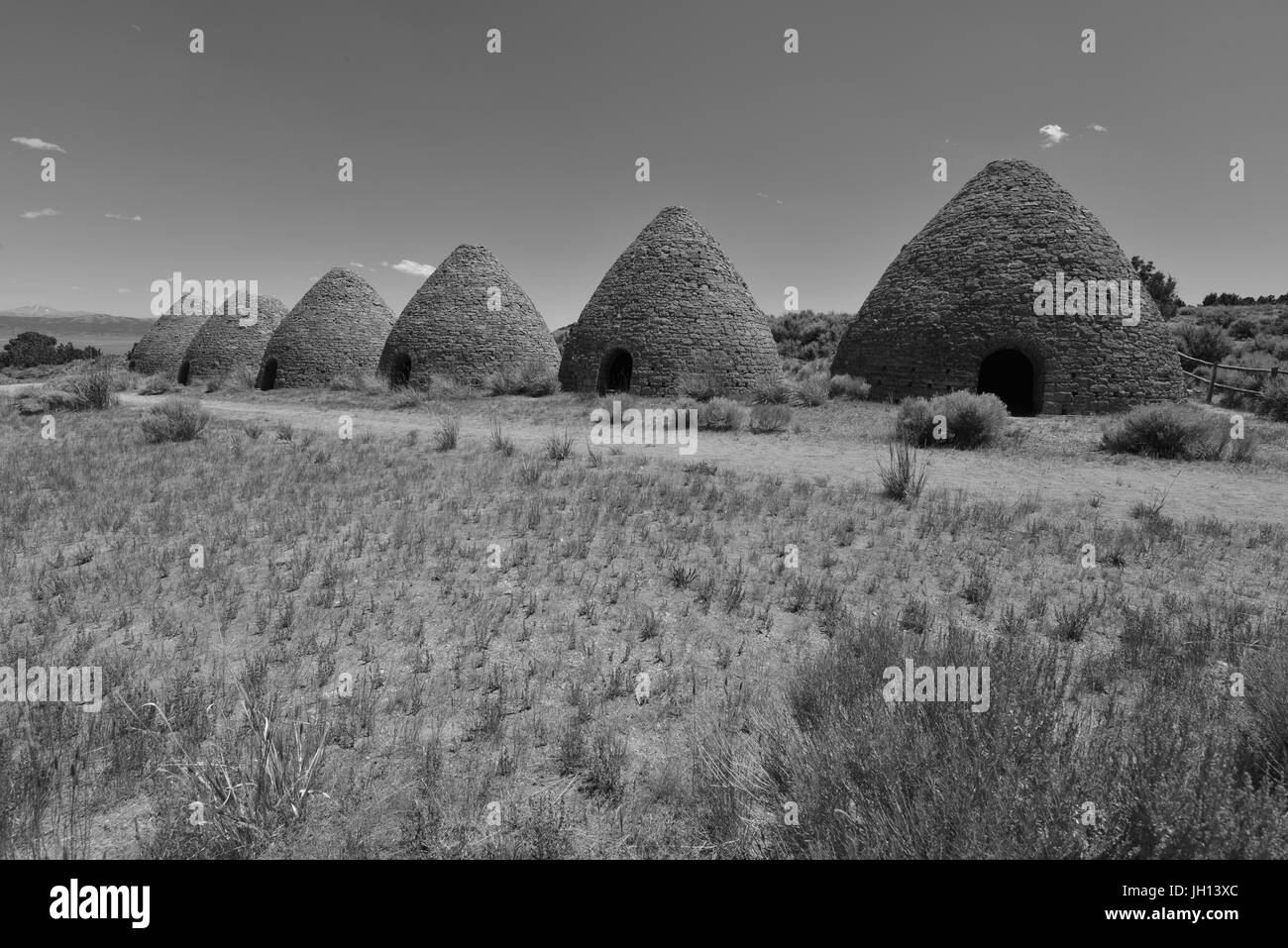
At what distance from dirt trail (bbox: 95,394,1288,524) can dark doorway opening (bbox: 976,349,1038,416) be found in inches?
265

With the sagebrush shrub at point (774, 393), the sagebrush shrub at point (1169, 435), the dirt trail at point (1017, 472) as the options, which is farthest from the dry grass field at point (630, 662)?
the sagebrush shrub at point (774, 393)

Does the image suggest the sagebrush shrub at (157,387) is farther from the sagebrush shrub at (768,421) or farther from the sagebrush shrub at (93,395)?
the sagebrush shrub at (768,421)

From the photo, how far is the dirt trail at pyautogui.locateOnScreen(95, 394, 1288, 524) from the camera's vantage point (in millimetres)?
7350

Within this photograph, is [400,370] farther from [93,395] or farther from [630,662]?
[630,662]

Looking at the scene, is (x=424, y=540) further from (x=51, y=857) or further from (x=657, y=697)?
(x=51, y=857)

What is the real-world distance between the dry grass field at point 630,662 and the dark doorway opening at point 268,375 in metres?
17.9

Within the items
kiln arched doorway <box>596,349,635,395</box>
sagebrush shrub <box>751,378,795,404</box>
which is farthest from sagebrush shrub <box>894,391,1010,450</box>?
kiln arched doorway <box>596,349,635,395</box>

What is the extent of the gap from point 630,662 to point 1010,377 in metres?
16.7

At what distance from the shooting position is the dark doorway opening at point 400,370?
20797 mm

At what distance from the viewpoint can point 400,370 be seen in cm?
Result: 2103

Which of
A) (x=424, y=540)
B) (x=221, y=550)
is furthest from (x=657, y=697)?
(x=221, y=550)

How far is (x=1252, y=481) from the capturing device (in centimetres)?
838

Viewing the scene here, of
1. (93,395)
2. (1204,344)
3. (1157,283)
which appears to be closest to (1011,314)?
(1204,344)
